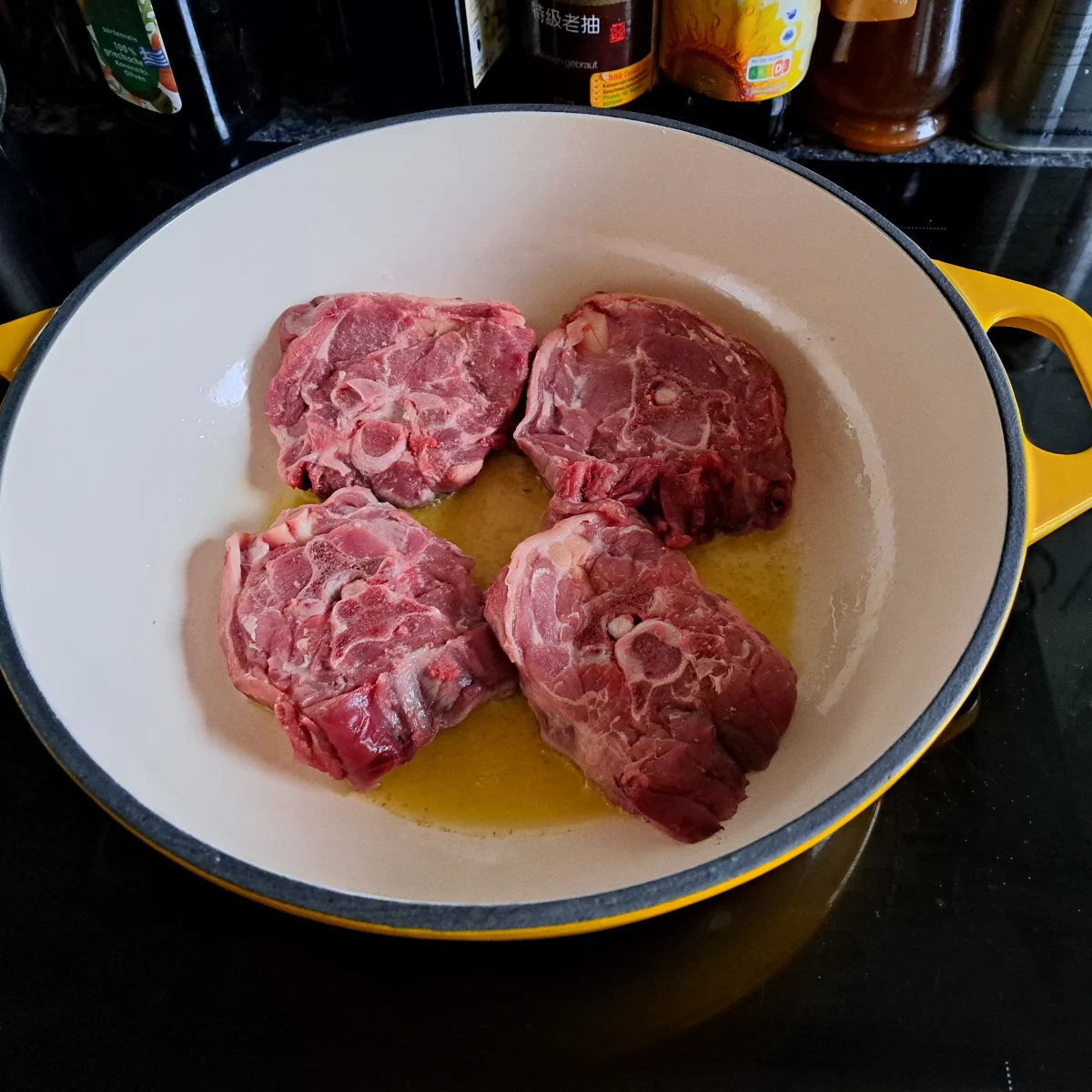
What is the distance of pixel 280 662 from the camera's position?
1354 mm

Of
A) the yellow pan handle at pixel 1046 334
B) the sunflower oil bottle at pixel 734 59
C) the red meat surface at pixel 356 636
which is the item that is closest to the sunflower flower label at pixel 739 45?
the sunflower oil bottle at pixel 734 59

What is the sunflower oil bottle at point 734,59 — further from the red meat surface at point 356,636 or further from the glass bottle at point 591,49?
the red meat surface at point 356,636

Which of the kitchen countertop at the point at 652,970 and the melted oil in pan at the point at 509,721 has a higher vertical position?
the melted oil in pan at the point at 509,721

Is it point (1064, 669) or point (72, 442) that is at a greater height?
point (72, 442)

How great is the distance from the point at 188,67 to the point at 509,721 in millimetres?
1355

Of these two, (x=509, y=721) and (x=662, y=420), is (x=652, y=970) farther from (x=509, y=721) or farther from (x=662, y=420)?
(x=662, y=420)

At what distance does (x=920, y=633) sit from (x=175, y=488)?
1.19 metres

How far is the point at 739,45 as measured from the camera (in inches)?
64.0

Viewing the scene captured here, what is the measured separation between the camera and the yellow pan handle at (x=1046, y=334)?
1.23 meters

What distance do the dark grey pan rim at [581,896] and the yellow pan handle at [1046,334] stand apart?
0.29 ft

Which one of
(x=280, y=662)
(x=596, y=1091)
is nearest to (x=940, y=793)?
(x=596, y=1091)

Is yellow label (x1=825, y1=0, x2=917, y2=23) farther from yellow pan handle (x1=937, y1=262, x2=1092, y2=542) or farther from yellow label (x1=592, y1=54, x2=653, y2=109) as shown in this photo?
yellow pan handle (x1=937, y1=262, x2=1092, y2=542)

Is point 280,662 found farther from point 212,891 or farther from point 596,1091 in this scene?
point 596,1091

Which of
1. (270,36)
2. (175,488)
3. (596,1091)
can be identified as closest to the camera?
(596,1091)
